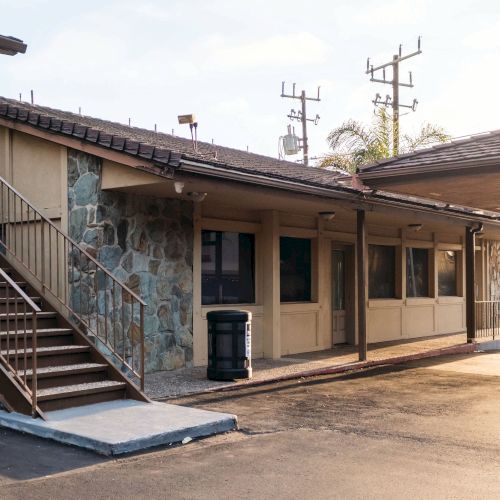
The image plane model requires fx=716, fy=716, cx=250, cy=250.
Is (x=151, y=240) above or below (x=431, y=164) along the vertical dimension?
below

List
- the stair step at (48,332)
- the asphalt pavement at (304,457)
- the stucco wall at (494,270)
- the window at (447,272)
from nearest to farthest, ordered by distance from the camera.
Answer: the asphalt pavement at (304,457), the stair step at (48,332), the window at (447,272), the stucco wall at (494,270)

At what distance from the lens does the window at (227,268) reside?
1184cm

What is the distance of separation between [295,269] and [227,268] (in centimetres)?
195

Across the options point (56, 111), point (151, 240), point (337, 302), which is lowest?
point (337, 302)

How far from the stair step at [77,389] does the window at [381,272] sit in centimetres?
890

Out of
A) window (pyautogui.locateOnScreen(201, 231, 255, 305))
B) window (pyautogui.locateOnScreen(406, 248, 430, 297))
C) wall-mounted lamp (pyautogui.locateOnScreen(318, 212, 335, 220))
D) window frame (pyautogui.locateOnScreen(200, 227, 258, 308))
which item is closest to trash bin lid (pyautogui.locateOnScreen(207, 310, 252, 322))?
window frame (pyautogui.locateOnScreen(200, 227, 258, 308))

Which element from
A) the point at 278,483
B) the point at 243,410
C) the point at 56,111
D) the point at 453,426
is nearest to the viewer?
the point at 278,483

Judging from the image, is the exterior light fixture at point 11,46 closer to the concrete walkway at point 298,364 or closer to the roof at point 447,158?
the concrete walkway at point 298,364

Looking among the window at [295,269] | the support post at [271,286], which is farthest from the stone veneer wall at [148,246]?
the window at [295,269]

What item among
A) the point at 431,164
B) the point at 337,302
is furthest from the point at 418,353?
the point at 431,164

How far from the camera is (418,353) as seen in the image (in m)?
13.5

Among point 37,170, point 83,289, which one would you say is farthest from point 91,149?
point 83,289

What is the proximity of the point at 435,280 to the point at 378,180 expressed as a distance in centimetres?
738

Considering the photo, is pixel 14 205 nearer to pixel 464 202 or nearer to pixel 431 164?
pixel 431 164
